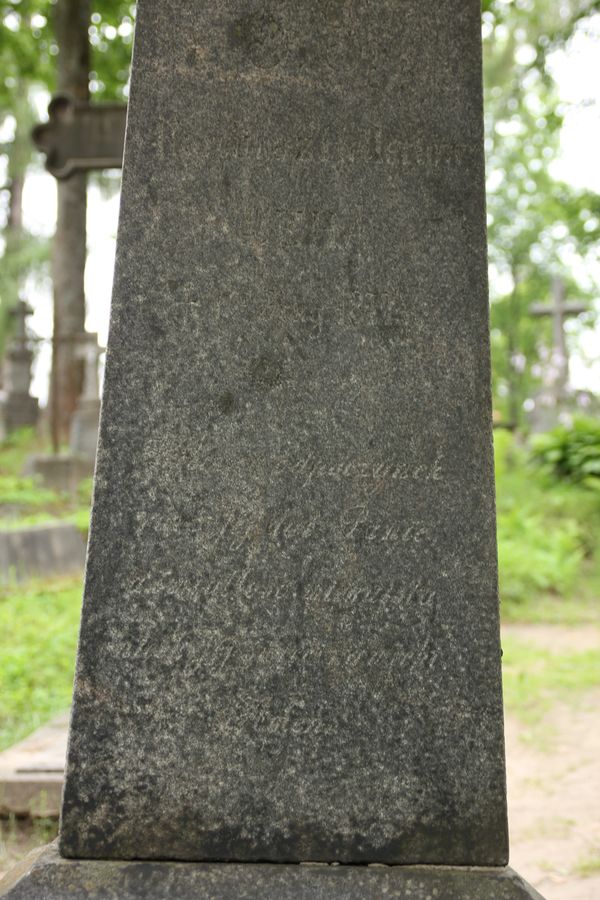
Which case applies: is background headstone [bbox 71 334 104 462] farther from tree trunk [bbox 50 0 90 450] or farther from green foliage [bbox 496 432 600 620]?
green foliage [bbox 496 432 600 620]

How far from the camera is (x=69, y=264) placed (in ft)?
40.8

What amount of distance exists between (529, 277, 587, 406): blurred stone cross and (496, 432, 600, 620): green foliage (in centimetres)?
486

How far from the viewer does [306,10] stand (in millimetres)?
2096

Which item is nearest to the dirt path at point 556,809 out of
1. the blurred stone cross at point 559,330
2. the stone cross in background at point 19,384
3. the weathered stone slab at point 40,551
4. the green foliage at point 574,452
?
the weathered stone slab at point 40,551

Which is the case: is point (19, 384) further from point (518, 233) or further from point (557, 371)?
point (518, 233)

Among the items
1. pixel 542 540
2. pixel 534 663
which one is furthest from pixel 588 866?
pixel 542 540

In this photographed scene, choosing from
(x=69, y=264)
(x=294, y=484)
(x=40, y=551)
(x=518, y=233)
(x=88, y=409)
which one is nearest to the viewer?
(x=294, y=484)

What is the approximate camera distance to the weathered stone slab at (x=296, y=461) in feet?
6.16

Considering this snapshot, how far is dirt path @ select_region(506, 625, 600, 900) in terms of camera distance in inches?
111

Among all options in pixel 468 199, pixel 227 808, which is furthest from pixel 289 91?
pixel 227 808

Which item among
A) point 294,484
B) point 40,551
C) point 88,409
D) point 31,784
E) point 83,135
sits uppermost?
point 83,135

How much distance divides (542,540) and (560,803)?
17.5ft

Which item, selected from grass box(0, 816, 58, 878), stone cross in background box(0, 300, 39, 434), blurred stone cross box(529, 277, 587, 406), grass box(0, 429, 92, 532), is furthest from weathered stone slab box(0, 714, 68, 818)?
stone cross in background box(0, 300, 39, 434)

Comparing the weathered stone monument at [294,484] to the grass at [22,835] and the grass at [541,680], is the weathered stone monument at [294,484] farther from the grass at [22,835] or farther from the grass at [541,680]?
the grass at [541,680]
